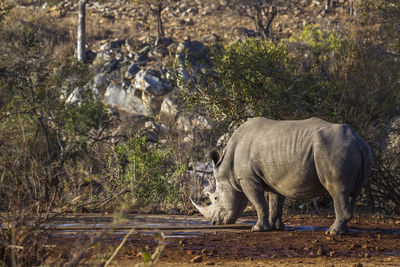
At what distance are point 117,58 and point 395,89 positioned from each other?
20291 millimetres

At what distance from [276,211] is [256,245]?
1.59 m

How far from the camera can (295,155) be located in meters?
8.06

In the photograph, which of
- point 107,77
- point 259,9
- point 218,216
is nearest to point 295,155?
point 218,216

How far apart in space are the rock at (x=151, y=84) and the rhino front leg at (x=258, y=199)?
19.1 metres

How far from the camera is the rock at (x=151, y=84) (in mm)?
27328

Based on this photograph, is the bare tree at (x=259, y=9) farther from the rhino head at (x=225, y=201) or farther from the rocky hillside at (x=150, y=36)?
the rhino head at (x=225, y=201)

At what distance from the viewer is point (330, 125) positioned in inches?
318

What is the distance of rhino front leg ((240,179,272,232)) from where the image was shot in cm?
849

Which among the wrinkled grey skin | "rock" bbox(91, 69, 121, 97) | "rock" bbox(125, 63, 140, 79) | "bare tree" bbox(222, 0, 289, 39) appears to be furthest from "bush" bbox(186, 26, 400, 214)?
Result: "bare tree" bbox(222, 0, 289, 39)

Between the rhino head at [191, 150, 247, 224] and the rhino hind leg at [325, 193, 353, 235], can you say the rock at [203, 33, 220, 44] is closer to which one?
the rhino head at [191, 150, 247, 224]

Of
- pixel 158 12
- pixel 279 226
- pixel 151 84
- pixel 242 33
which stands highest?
pixel 158 12

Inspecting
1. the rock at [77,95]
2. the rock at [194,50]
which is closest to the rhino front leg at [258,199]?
the rock at [77,95]

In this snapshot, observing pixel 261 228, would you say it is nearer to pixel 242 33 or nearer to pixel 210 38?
pixel 242 33

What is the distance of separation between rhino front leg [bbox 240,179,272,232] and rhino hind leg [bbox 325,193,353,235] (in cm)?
105
